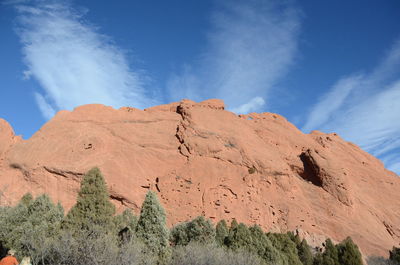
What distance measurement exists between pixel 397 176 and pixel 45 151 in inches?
1882

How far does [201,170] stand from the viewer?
37.0 metres

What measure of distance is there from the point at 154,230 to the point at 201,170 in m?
19.9

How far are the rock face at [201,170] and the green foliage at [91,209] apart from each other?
666 inches

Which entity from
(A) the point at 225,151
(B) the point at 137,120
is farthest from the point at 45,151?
(A) the point at 225,151

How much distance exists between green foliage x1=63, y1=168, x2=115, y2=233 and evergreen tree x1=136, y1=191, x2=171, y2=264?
1718 millimetres

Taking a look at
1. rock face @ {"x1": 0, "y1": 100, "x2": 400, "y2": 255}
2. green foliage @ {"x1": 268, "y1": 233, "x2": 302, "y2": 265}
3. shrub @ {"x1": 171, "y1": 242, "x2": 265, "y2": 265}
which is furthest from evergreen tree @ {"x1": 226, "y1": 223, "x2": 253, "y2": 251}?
rock face @ {"x1": 0, "y1": 100, "x2": 400, "y2": 255}

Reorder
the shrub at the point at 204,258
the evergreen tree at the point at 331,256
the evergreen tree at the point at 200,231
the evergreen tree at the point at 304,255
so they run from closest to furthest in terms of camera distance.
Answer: the shrub at the point at 204,258 < the evergreen tree at the point at 200,231 < the evergreen tree at the point at 331,256 < the evergreen tree at the point at 304,255

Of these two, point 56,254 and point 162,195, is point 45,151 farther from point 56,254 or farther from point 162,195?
point 56,254

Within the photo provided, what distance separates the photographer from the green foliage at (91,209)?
15648 millimetres

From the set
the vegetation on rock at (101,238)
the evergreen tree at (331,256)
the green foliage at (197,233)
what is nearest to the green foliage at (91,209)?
the vegetation on rock at (101,238)

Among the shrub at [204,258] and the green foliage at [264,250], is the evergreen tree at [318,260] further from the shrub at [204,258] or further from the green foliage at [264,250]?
the shrub at [204,258]

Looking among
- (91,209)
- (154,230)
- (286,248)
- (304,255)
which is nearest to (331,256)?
(304,255)

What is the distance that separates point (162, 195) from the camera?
34.8 metres

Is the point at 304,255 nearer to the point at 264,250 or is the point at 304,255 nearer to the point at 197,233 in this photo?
the point at 197,233
